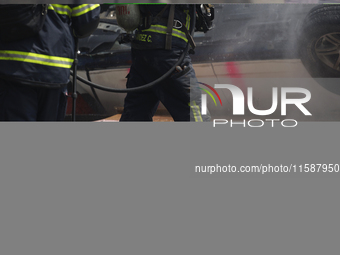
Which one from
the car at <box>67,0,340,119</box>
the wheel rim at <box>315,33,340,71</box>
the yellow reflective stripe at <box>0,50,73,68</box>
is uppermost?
the car at <box>67,0,340,119</box>

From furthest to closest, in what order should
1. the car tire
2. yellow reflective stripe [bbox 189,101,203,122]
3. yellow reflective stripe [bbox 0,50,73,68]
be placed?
1. the car tire
2. yellow reflective stripe [bbox 189,101,203,122]
3. yellow reflective stripe [bbox 0,50,73,68]

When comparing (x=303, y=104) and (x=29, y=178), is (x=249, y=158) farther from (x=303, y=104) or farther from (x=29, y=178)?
(x=29, y=178)

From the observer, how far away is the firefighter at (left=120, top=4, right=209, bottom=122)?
183 centimetres

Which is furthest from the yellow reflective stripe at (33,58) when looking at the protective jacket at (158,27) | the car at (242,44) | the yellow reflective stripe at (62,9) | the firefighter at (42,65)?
the car at (242,44)

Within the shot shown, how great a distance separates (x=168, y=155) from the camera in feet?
4.05

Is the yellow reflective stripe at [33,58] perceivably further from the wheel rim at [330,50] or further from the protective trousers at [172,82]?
the wheel rim at [330,50]

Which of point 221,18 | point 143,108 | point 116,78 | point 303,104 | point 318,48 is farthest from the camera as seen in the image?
point 116,78

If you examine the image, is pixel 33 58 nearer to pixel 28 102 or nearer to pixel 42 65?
pixel 42 65

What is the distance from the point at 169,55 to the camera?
1853 mm

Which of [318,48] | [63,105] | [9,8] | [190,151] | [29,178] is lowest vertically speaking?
[29,178]

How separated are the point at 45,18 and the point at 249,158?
32.7 inches

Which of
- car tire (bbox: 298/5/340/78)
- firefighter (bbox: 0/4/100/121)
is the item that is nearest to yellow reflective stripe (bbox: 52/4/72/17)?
firefighter (bbox: 0/4/100/121)

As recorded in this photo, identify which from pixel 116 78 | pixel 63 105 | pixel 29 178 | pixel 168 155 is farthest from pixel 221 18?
pixel 29 178

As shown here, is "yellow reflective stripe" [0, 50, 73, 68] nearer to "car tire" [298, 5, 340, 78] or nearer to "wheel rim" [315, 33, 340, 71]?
"car tire" [298, 5, 340, 78]
